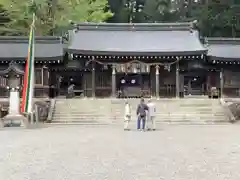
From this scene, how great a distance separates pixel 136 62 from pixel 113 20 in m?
26.3

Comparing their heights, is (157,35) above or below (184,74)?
above

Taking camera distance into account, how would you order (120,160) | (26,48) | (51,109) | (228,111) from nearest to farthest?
(120,160)
(228,111)
(51,109)
(26,48)

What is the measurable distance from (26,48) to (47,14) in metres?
7.39

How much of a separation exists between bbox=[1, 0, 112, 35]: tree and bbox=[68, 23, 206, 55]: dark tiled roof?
17.7ft

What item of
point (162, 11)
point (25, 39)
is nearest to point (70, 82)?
point (25, 39)

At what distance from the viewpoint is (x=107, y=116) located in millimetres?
25141

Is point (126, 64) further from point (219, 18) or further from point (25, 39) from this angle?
point (219, 18)

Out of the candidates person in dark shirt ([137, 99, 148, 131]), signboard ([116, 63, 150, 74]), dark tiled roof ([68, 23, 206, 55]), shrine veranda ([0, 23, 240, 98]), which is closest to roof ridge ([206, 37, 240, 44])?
shrine veranda ([0, 23, 240, 98])

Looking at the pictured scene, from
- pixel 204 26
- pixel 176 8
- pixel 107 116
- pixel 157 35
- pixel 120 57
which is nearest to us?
pixel 107 116

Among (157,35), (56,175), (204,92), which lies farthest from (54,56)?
(56,175)

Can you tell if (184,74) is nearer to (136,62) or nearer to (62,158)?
(136,62)

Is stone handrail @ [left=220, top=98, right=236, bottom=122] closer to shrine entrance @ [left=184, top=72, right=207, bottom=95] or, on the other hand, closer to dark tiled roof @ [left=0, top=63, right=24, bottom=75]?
shrine entrance @ [left=184, top=72, right=207, bottom=95]

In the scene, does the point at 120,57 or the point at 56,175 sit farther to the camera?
the point at 120,57

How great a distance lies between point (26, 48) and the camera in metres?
34.3
